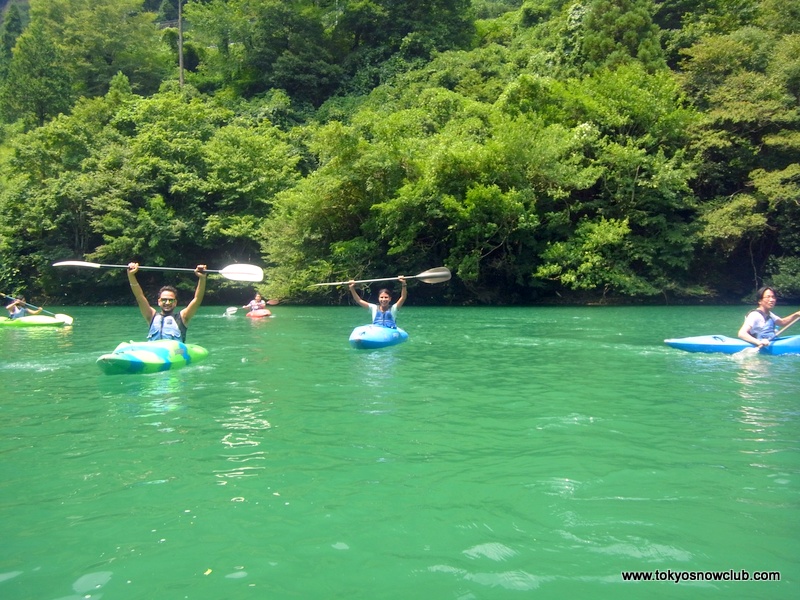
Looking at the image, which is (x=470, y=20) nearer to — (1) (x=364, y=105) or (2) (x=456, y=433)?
(1) (x=364, y=105)

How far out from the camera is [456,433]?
17.3ft

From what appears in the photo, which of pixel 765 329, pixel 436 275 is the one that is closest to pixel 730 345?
pixel 765 329

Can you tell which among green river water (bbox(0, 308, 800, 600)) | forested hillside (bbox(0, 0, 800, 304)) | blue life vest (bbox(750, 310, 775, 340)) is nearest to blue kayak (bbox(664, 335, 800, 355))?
blue life vest (bbox(750, 310, 775, 340))

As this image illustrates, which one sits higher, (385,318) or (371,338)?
(385,318)

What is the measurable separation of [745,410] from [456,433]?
284 cm

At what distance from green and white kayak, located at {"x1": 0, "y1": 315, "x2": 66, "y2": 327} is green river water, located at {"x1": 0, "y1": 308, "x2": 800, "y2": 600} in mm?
8530

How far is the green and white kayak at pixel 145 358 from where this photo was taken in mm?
7996

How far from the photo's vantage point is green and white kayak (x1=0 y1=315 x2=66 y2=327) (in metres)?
16.0

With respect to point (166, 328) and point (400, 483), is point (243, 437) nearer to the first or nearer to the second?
point (400, 483)

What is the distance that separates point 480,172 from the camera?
22500 mm

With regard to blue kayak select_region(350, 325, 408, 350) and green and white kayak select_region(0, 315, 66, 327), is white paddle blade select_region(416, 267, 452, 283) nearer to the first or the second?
blue kayak select_region(350, 325, 408, 350)

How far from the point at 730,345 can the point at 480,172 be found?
13642mm

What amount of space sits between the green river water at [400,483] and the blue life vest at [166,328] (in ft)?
2.48

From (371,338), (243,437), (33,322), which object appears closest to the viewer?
(243,437)
